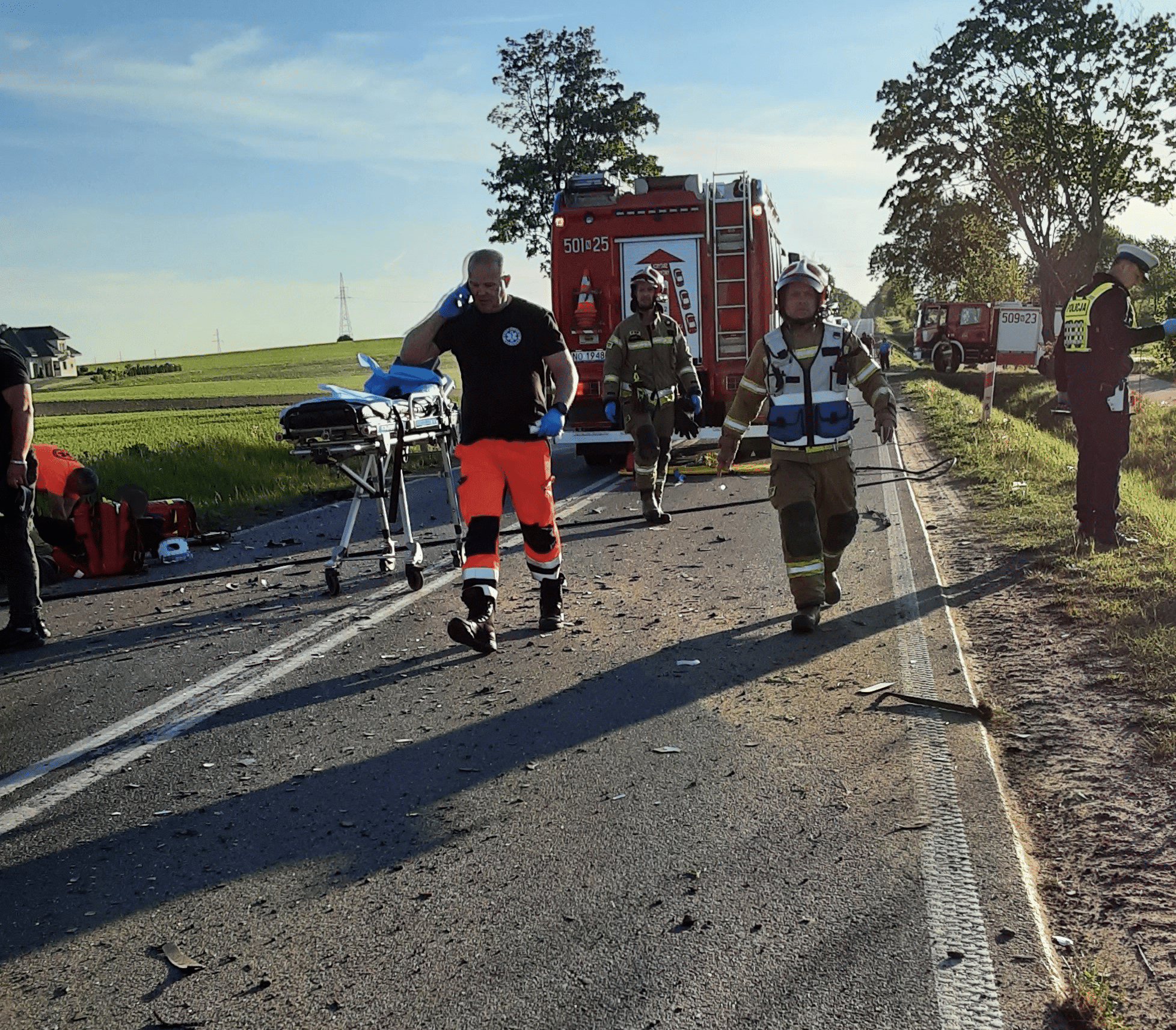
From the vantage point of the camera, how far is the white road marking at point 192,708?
446 cm

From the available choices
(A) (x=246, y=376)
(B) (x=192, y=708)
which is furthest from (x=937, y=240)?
(A) (x=246, y=376)

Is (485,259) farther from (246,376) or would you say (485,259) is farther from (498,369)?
(246,376)

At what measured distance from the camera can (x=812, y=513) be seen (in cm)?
673

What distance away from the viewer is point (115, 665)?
20.9 feet

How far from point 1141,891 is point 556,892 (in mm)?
1608

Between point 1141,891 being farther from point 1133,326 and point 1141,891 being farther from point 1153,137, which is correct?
point 1153,137

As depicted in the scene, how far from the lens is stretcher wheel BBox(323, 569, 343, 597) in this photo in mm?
7820

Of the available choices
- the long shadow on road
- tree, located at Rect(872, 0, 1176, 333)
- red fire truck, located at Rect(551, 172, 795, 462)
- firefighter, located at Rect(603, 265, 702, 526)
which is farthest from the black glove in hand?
tree, located at Rect(872, 0, 1176, 333)

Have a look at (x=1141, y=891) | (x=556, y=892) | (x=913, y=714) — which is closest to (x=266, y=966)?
(x=556, y=892)

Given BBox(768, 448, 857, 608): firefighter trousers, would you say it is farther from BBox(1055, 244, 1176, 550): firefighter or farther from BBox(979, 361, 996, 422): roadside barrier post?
BBox(979, 361, 996, 422): roadside barrier post

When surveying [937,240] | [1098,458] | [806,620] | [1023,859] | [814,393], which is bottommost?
[1023,859]

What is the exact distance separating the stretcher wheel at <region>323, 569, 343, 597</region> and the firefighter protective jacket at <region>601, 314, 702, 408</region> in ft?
12.7

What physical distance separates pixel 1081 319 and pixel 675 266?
6612mm

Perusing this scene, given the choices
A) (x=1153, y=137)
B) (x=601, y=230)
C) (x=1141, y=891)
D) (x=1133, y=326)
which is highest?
(x=1153, y=137)
